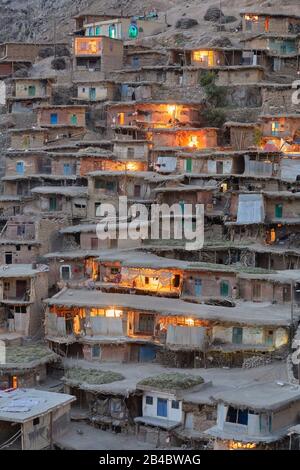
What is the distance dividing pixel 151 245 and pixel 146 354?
7.51 metres

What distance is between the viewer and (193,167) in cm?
5197

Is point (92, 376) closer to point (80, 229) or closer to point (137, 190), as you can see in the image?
point (80, 229)

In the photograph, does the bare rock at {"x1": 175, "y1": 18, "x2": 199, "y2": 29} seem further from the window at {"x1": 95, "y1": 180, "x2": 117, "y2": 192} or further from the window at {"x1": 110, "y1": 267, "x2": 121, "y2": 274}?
the window at {"x1": 110, "y1": 267, "x2": 121, "y2": 274}

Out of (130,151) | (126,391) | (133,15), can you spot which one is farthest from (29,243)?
(133,15)

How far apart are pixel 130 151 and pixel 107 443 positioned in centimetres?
2309

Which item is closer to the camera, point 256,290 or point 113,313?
point 113,313

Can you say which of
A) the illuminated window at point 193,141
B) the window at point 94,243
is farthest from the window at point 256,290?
the illuminated window at point 193,141

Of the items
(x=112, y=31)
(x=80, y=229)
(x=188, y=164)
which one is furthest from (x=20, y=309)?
(x=112, y=31)

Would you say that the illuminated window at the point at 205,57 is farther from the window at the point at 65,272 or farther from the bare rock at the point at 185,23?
the window at the point at 65,272

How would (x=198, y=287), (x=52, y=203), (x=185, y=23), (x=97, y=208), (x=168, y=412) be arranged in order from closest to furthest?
1. (x=168, y=412)
2. (x=198, y=287)
3. (x=97, y=208)
4. (x=52, y=203)
5. (x=185, y=23)

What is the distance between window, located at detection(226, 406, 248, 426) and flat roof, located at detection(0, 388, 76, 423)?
21.1 feet

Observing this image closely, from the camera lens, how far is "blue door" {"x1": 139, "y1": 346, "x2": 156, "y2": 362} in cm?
4019

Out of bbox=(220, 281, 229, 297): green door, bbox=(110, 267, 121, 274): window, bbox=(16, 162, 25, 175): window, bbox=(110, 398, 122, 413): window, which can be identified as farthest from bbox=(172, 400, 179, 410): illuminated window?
bbox=(16, 162, 25, 175): window

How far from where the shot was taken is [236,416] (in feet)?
103
